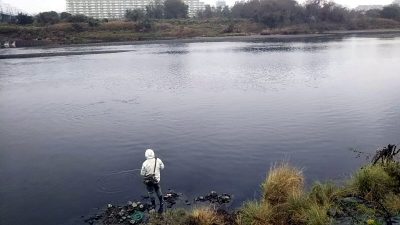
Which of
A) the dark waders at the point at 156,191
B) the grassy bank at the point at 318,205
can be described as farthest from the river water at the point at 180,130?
the grassy bank at the point at 318,205

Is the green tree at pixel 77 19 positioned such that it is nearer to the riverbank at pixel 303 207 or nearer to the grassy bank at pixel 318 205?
the riverbank at pixel 303 207

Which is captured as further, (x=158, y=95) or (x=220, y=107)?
(x=158, y=95)

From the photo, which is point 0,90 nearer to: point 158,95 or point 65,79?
point 65,79

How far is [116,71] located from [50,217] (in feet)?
134

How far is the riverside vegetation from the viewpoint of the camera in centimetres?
12067

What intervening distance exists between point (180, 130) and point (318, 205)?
13.4 meters

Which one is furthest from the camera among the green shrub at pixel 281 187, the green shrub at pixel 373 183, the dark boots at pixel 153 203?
the dark boots at pixel 153 203

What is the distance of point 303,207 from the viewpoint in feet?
42.2

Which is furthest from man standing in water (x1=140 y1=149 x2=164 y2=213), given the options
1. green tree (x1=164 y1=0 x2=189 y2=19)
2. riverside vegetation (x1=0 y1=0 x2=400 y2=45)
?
green tree (x1=164 y1=0 x2=189 y2=19)

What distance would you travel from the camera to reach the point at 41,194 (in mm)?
16719

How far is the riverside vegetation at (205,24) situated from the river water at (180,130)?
7730 cm

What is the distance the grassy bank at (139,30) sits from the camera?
385 ft

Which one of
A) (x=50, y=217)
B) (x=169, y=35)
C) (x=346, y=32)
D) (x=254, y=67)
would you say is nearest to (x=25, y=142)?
(x=50, y=217)

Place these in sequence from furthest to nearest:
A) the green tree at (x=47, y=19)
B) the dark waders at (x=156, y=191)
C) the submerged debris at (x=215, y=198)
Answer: the green tree at (x=47, y=19), the submerged debris at (x=215, y=198), the dark waders at (x=156, y=191)
